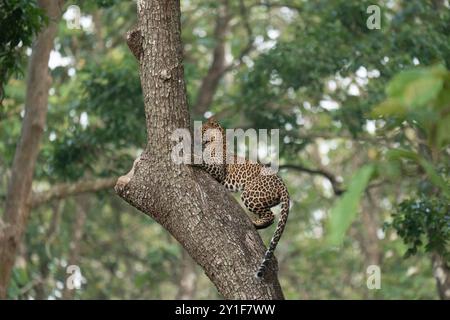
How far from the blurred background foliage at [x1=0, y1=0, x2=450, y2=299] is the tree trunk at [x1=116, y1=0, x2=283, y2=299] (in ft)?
6.41

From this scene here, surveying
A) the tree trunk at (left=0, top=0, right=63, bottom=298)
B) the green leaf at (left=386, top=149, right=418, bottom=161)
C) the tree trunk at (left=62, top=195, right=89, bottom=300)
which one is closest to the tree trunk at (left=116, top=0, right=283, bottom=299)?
the green leaf at (left=386, top=149, right=418, bottom=161)

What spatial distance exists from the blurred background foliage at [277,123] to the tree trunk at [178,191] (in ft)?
6.41

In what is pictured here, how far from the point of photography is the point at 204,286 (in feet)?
70.3

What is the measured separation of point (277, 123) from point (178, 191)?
19.9 feet

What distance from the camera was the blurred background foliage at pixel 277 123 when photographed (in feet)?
36.4

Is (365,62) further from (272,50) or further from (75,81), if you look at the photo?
(75,81)

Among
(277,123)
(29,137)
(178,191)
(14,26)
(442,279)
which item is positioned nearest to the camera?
(178,191)

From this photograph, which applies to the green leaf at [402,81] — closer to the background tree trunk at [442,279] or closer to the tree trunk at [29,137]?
the tree trunk at [29,137]

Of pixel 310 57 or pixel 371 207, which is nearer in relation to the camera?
pixel 310 57

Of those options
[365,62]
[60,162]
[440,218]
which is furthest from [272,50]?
[440,218]

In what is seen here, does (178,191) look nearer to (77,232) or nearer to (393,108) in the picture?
(393,108)

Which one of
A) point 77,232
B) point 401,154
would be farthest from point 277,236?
point 77,232

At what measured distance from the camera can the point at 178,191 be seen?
636cm
